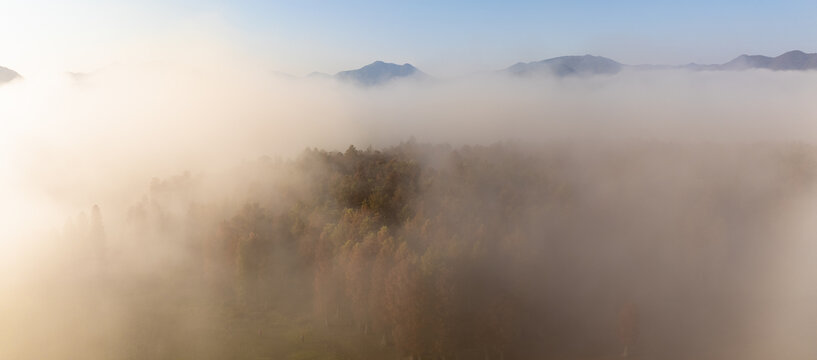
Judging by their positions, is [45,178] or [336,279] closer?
[336,279]

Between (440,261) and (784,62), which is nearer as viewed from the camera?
(440,261)

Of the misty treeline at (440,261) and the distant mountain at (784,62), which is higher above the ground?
the distant mountain at (784,62)

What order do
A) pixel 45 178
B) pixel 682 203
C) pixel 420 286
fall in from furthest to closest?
pixel 45 178, pixel 682 203, pixel 420 286

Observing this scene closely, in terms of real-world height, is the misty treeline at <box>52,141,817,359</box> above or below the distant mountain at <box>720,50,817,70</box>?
below

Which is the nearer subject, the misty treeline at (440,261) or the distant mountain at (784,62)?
the misty treeline at (440,261)

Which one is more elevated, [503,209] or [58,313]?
[503,209]

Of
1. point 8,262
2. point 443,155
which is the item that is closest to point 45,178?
point 8,262

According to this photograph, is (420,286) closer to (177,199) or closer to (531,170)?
(531,170)

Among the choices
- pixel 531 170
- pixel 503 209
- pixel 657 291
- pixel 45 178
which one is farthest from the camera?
pixel 45 178
